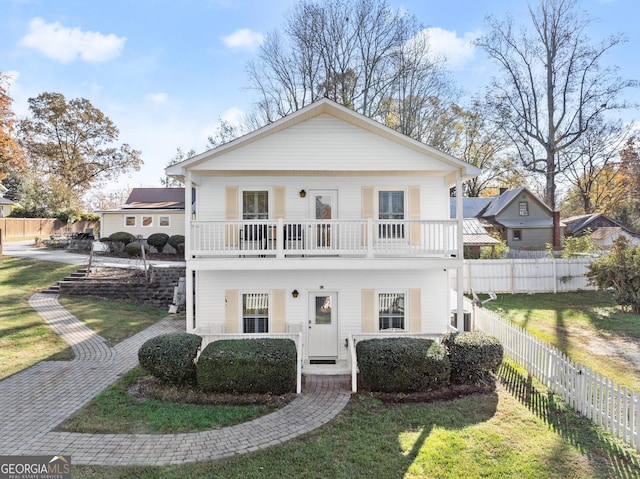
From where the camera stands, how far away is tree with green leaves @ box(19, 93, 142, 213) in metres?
39.9

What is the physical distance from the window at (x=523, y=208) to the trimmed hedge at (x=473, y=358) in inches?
1128

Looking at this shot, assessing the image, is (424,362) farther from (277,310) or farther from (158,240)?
(158,240)

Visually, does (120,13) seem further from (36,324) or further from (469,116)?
(469,116)

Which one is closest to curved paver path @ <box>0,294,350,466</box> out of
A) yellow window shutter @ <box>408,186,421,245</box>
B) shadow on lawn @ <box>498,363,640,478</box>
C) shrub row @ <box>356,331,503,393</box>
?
shrub row @ <box>356,331,503,393</box>

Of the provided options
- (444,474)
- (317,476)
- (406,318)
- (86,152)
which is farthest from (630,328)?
(86,152)

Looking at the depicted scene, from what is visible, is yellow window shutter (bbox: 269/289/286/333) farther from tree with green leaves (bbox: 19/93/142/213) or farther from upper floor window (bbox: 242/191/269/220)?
tree with green leaves (bbox: 19/93/142/213)

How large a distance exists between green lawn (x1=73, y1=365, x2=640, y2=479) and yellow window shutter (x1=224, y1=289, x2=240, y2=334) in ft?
15.0

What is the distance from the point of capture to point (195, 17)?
1407 cm

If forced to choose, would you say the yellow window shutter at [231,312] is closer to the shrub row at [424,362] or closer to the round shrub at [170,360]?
the round shrub at [170,360]

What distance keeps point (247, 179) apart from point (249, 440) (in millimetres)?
7163

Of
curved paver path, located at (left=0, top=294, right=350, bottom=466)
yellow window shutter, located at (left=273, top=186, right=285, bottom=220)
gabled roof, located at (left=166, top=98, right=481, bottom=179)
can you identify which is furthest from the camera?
yellow window shutter, located at (left=273, top=186, right=285, bottom=220)

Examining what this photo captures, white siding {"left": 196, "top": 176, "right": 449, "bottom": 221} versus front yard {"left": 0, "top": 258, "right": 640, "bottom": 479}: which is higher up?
white siding {"left": 196, "top": 176, "right": 449, "bottom": 221}

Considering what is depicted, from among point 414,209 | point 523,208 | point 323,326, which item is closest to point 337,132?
point 414,209

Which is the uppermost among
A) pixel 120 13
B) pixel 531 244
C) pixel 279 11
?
pixel 279 11
